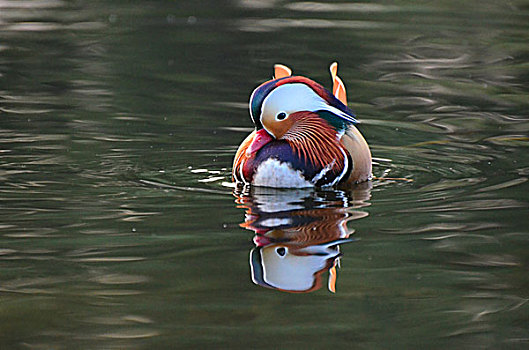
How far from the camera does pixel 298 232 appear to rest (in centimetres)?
632

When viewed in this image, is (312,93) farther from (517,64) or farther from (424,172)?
(517,64)

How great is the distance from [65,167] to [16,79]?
3.84 metres

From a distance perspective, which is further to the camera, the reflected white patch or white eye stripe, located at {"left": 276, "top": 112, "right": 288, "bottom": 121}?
white eye stripe, located at {"left": 276, "top": 112, "right": 288, "bottom": 121}

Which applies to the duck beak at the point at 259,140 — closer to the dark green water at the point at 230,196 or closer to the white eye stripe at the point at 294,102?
the white eye stripe at the point at 294,102

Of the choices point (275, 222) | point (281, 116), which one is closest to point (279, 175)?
point (281, 116)

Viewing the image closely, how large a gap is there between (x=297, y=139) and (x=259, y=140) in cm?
26

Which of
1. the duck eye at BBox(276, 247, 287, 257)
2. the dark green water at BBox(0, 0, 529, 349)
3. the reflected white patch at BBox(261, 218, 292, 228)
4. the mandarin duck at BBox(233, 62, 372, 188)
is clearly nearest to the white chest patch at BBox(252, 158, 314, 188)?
the mandarin duck at BBox(233, 62, 372, 188)

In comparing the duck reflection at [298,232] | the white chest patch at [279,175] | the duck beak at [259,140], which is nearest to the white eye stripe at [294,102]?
the duck beak at [259,140]

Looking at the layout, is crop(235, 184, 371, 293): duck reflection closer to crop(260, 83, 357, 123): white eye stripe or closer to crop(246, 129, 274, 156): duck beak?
crop(246, 129, 274, 156): duck beak

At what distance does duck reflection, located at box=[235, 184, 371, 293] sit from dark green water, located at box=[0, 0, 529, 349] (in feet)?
0.10

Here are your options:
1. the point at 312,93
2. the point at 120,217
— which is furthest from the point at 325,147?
the point at 120,217

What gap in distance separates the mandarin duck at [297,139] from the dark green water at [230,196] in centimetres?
18

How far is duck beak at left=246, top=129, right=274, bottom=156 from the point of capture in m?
7.36

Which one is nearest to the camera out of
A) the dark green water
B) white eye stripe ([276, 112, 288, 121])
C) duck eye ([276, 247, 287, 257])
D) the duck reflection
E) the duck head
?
the dark green water
